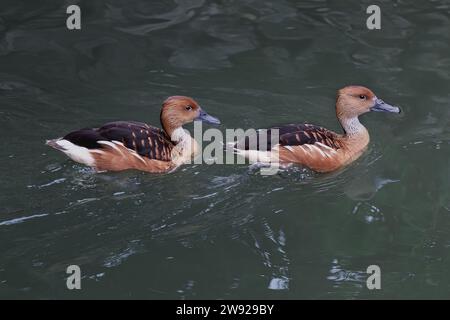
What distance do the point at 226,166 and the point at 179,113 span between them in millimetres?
764

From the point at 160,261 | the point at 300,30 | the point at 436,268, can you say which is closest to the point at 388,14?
the point at 300,30

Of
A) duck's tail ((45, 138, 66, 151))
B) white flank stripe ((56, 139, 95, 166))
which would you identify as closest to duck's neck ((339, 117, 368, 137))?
white flank stripe ((56, 139, 95, 166))

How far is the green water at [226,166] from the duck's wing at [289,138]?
0.30 metres

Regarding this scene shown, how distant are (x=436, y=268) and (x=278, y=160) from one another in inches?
84.6

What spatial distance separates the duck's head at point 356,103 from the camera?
8641 millimetres

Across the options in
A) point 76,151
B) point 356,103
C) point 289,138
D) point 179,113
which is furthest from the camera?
point 356,103

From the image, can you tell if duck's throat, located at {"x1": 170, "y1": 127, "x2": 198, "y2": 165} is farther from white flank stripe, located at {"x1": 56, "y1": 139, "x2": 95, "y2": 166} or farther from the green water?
white flank stripe, located at {"x1": 56, "y1": 139, "x2": 95, "y2": 166}

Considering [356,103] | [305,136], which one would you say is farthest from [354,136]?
[305,136]

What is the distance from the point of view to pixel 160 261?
657cm

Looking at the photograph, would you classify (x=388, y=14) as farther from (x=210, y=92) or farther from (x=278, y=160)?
(x=278, y=160)

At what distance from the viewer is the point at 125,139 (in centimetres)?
794

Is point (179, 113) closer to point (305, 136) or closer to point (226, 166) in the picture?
point (226, 166)

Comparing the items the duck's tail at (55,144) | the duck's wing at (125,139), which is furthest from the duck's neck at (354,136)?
the duck's tail at (55,144)

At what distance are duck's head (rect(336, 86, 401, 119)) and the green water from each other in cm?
44
